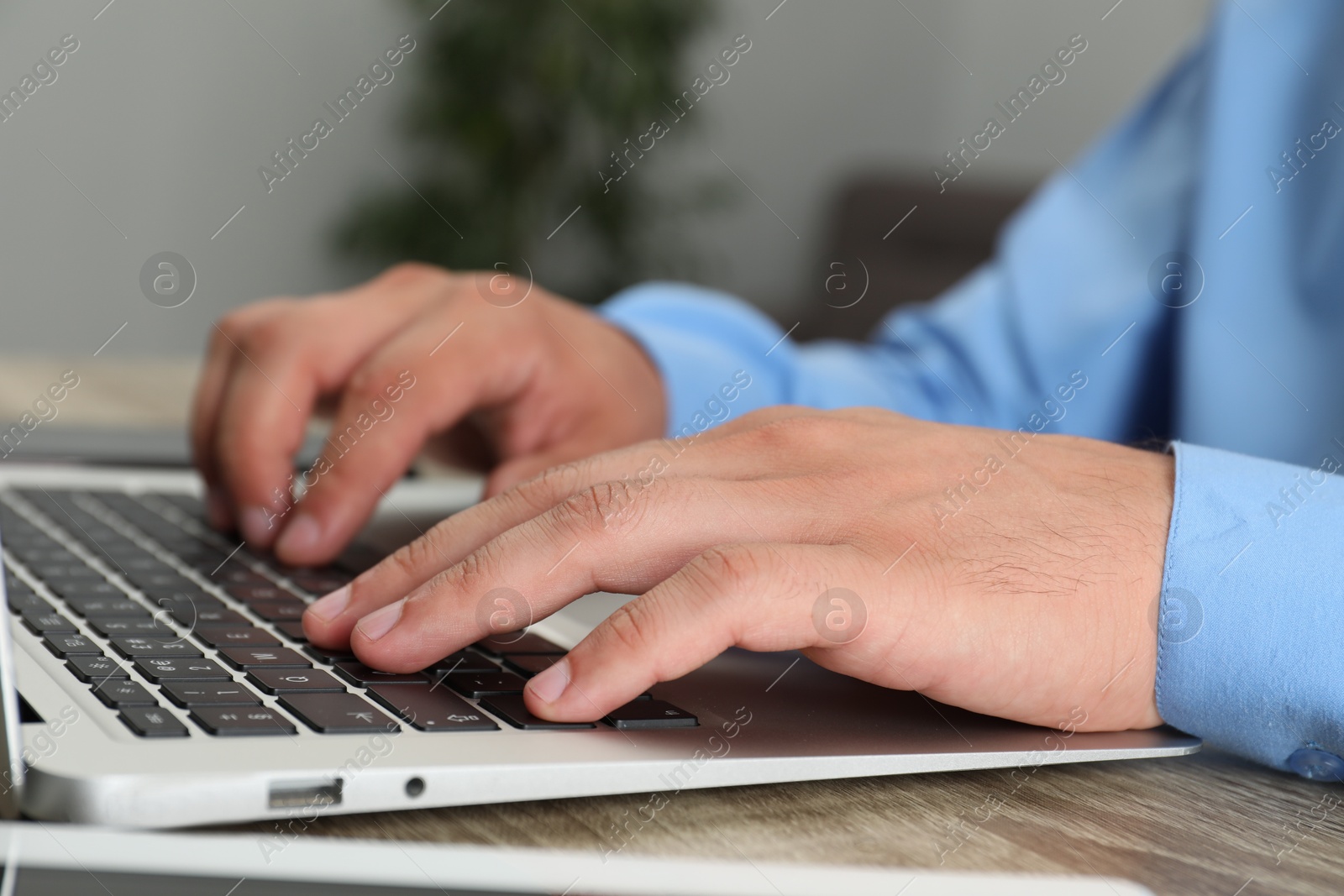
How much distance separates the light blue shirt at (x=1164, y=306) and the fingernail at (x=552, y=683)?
525 mm

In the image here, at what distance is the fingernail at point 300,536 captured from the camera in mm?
702

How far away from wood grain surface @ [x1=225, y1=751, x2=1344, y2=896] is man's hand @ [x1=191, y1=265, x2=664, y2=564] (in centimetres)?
38

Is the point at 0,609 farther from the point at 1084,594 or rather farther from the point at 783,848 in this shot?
the point at 1084,594

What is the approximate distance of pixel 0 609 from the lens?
0.32m

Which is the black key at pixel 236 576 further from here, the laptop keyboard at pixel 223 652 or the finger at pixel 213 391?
the finger at pixel 213 391

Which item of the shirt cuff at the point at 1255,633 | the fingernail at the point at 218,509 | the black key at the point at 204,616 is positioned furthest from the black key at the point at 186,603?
the shirt cuff at the point at 1255,633

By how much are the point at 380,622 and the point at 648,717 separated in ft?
0.39

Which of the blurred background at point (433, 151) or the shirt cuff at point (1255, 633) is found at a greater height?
the blurred background at point (433, 151)

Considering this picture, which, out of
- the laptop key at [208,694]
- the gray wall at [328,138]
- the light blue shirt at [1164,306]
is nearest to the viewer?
the laptop key at [208,694]

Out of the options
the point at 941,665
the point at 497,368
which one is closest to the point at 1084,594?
the point at 941,665

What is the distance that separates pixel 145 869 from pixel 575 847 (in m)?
0.11

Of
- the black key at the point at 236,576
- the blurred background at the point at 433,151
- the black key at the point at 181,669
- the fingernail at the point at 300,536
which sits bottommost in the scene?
the black key at the point at 181,669

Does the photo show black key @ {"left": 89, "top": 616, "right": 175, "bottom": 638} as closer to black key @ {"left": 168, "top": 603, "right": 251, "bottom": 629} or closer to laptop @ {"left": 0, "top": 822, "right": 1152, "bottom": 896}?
black key @ {"left": 168, "top": 603, "right": 251, "bottom": 629}

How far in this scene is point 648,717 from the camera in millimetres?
430
